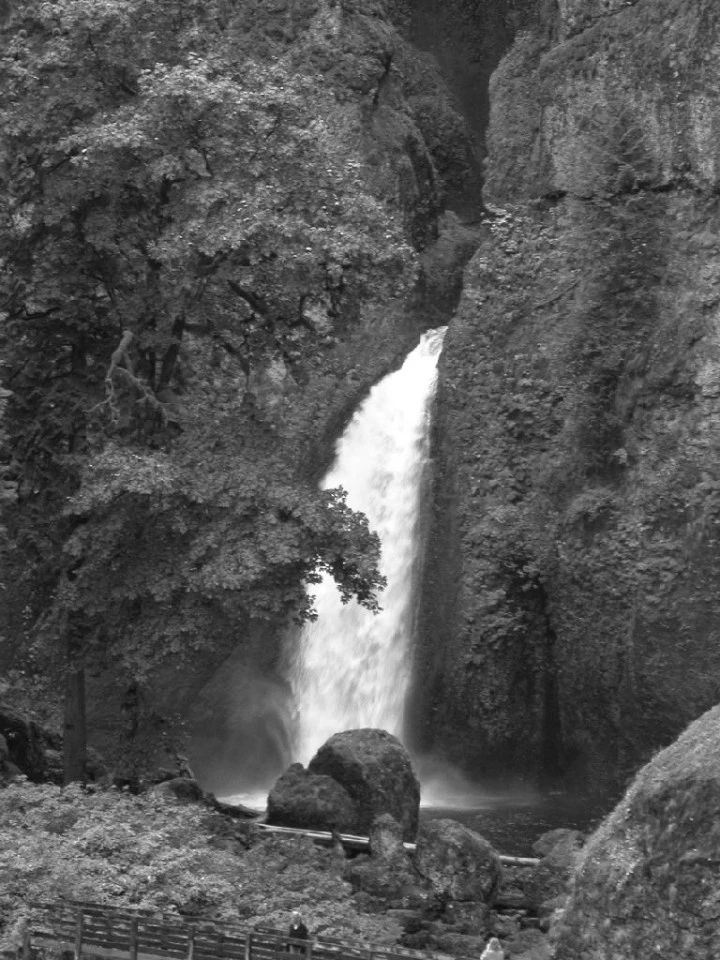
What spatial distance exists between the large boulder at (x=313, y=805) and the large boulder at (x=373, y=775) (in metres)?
0.20

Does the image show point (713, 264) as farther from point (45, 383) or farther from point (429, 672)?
point (45, 383)

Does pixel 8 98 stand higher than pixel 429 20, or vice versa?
pixel 429 20

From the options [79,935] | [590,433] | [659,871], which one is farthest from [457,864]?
[590,433]

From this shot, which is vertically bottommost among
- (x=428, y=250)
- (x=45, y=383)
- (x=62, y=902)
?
(x=62, y=902)

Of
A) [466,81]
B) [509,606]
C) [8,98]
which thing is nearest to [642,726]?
[509,606]

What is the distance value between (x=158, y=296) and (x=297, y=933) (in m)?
9.18

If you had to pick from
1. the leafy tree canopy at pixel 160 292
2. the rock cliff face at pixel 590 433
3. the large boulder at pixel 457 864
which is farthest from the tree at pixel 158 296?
the rock cliff face at pixel 590 433

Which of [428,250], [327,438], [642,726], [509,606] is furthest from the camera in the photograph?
[428,250]

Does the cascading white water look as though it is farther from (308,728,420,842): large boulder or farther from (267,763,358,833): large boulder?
(267,763,358,833): large boulder

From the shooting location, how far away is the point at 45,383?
19.4 metres

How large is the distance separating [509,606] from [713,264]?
6777 millimetres

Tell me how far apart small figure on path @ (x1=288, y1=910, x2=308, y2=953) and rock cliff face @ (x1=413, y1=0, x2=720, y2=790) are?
441 inches

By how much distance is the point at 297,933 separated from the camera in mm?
12289

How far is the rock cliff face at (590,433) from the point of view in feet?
75.2
